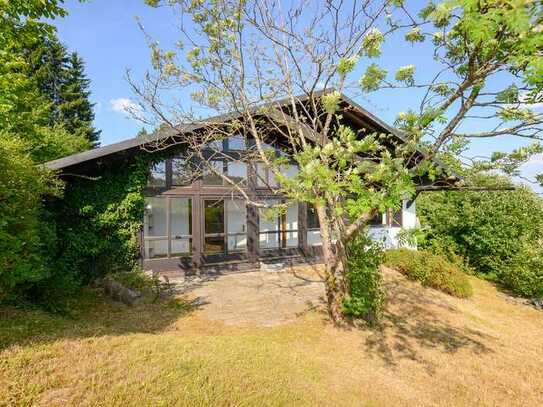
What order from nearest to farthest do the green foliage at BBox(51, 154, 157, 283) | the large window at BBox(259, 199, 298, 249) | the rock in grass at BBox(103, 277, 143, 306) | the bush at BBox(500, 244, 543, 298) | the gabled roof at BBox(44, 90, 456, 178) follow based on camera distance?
1. the rock in grass at BBox(103, 277, 143, 306)
2. the gabled roof at BBox(44, 90, 456, 178)
3. the green foliage at BBox(51, 154, 157, 283)
4. the bush at BBox(500, 244, 543, 298)
5. the large window at BBox(259, 199, 298, 249)

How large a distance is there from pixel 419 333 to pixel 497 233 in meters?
8.91

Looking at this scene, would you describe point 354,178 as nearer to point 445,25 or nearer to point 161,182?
point 445,25

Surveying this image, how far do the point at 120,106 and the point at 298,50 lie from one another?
4566mm

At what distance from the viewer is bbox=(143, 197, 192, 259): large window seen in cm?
1028

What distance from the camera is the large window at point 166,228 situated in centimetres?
1028

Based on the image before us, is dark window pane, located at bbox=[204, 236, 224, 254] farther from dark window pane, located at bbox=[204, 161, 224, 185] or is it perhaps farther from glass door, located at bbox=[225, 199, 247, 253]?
dark window pane, located at bbox=[204, 161, 224, 185]

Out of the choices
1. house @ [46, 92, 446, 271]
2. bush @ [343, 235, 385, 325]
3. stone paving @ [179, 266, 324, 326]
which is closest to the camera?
bush @ [343, 235, 385, 325]

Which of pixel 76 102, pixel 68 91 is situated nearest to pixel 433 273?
pixel 76 102

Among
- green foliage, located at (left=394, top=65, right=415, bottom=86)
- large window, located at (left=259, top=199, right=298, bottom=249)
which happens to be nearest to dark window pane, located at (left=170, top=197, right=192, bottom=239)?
large window, located at (left=259, top=199, right=298, bottom=249)

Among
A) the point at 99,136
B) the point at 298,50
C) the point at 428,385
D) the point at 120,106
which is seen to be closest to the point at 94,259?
the point at 120,106

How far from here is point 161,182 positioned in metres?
10.5

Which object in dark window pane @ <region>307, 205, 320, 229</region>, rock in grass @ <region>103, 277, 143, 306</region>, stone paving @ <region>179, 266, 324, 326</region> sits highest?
dark window pane @ <region>307, 205, 320, 229</region>

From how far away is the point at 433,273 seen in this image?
11.1 m

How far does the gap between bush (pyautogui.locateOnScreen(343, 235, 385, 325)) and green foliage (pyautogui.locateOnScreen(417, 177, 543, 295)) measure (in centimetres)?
652
